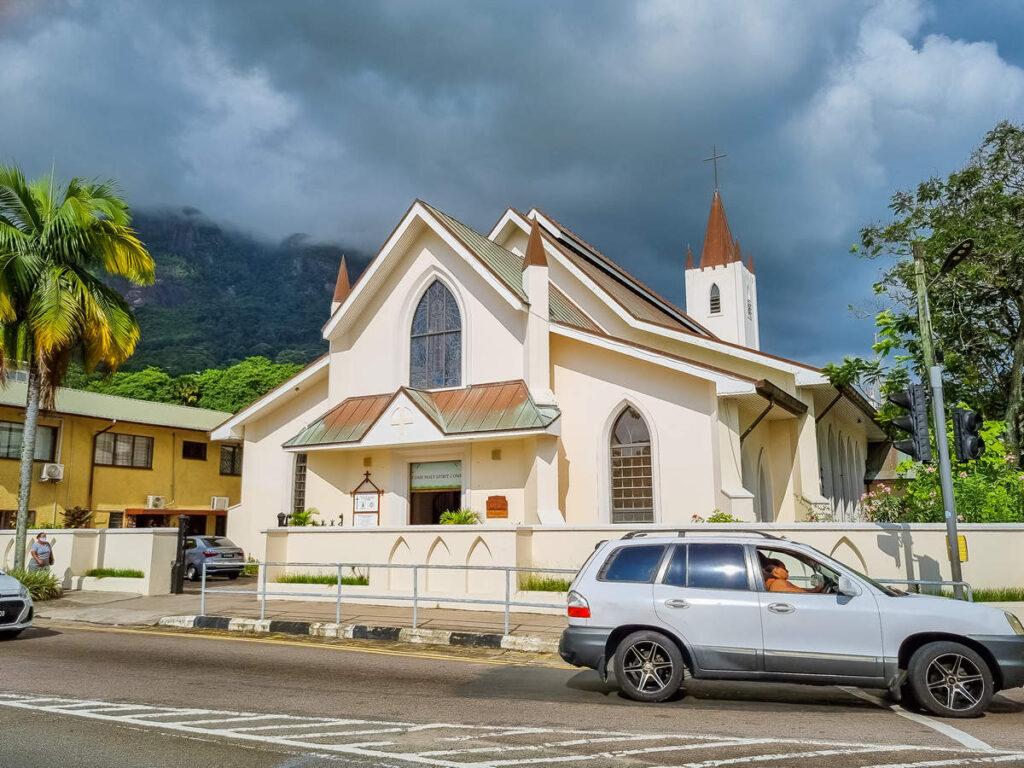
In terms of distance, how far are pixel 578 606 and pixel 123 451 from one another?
28.4m

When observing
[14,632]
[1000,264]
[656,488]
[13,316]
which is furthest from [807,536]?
[13,316]

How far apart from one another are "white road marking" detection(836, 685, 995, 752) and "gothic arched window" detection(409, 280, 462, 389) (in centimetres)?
1389

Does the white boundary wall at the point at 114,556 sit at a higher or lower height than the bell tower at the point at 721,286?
lower

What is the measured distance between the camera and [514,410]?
62.4ft

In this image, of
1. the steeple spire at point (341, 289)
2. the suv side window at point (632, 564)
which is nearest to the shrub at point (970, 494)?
the suv side window at point (632, 564)

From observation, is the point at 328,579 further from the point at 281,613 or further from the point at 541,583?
the point at 541,583

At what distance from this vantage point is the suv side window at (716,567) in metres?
8.34

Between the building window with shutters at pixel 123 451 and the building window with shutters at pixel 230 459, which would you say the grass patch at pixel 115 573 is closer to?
the building window with shutters at pixel 123 451

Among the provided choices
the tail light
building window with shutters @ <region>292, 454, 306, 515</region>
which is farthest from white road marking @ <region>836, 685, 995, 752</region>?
building window with shutters @ <region>292, 454, 306, 515</region>

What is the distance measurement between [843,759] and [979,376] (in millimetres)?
19615

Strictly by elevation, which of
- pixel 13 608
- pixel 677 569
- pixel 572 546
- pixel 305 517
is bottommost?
pixel 13 608

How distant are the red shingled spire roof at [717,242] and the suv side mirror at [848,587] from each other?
44588mm

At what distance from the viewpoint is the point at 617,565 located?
8750 millimetres

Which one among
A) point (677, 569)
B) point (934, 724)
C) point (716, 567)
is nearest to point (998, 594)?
point (934, 724)
